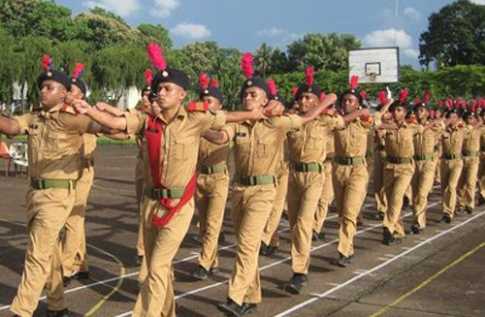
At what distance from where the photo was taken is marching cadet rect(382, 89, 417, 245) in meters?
10.1

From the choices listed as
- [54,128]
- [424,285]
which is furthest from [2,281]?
[424,285]

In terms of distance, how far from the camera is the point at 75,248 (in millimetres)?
7277

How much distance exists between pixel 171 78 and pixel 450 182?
8.55m

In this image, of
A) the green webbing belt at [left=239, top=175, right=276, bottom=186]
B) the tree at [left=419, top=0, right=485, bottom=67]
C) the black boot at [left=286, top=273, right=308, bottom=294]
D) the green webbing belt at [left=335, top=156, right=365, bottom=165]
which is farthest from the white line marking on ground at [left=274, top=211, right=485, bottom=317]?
the tree at [left=419, top=0, right=485, bottom=67]

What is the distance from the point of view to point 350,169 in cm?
899

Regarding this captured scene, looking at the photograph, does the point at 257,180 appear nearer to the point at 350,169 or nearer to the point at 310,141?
the point at 310,141

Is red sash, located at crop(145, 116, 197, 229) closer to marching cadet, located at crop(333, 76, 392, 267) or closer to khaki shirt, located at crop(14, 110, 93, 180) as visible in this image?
khaki shirt, located at crop(14, 110, 93, 180)

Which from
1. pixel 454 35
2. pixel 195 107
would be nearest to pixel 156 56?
pixel 195 107

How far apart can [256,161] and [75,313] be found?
212 cm

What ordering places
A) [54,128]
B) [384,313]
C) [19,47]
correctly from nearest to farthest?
[54,128] → [384,313] → [19,47]

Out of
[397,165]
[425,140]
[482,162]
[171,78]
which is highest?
[171,78]

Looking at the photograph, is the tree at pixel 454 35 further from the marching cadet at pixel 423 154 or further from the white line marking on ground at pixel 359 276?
the white line marking on ground at pixel 359 276

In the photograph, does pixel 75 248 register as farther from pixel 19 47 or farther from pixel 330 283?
pixel 19 47

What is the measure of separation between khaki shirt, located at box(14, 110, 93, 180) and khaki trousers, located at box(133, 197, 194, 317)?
0.90 metres
